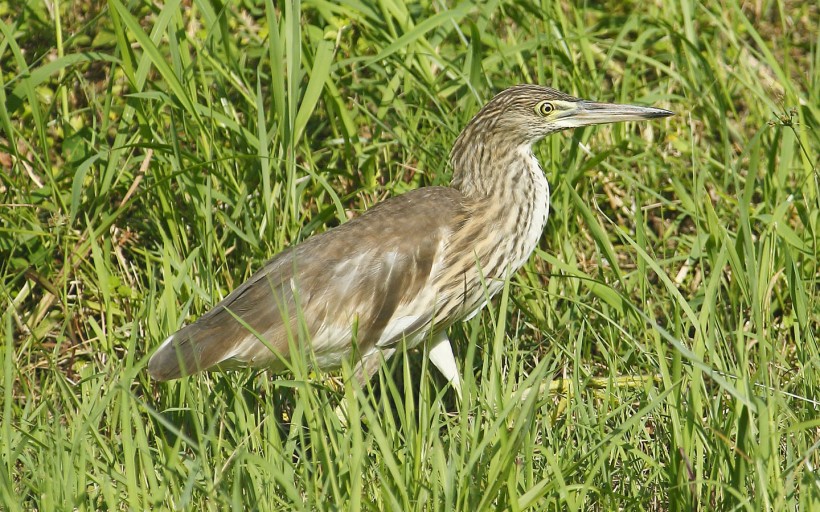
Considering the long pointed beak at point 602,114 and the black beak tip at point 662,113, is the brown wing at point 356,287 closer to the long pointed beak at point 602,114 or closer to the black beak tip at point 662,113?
the long pointed beak at point 602,114

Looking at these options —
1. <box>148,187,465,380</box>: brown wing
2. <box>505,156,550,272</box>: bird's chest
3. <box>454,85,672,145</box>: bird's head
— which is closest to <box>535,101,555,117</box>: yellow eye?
<box>454,85,672,145</box>: bird's head

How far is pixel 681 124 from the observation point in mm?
5910

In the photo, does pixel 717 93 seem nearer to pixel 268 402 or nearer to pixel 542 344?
pixel 542 344

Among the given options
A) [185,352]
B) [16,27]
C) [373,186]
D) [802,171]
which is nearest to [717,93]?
[802,171]

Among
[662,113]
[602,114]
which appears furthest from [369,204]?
[662,113]

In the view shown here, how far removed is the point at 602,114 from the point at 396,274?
1.04 meters

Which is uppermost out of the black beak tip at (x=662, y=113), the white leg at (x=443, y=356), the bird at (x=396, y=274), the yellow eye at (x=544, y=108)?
the yellow eye at (x=544, y=108)

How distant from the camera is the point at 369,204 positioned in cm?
555

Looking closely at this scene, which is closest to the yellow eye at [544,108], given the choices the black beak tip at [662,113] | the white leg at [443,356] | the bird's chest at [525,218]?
the bird's chest at [525,218]

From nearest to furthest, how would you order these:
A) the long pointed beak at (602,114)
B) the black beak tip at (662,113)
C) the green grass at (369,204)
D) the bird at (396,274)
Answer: the green grass at (369,204) < the bird at (396,274) < the black beak tip at (662,113) < the long pointed beak at (602,114)

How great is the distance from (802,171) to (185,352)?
2823 mm

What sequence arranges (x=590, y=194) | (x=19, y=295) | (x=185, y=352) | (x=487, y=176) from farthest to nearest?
(x=590, y=194), (x=19, y=295), (x=487, y=176), (x=185, y=352)

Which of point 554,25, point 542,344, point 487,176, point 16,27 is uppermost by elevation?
point 16,27

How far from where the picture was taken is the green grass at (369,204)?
3.55 meters
